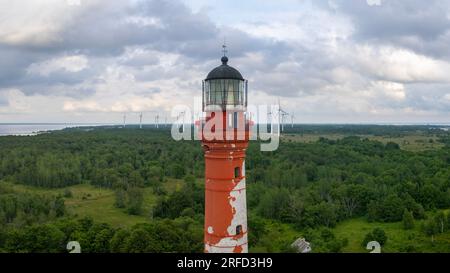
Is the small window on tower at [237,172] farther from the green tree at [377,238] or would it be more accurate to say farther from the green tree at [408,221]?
the green tree at [408,221]

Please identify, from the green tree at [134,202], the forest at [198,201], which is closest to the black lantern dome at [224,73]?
the forest at [198,201]

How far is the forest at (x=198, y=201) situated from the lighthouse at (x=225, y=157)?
Result: 22.9 meters

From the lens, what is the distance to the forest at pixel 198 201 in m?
40.3

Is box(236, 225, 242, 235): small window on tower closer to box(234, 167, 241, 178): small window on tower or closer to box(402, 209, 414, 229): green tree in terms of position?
box(234, 167, 241, 178): small window on tower

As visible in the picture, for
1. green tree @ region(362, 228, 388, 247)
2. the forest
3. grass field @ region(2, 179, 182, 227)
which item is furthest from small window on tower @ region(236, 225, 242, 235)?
grass field @ region(2, 179, 182, 227)

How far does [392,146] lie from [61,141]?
11541cm

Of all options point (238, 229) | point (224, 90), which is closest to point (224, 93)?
point (224, 90)

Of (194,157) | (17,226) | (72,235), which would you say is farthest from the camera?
(194,157)

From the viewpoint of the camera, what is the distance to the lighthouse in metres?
13.9
